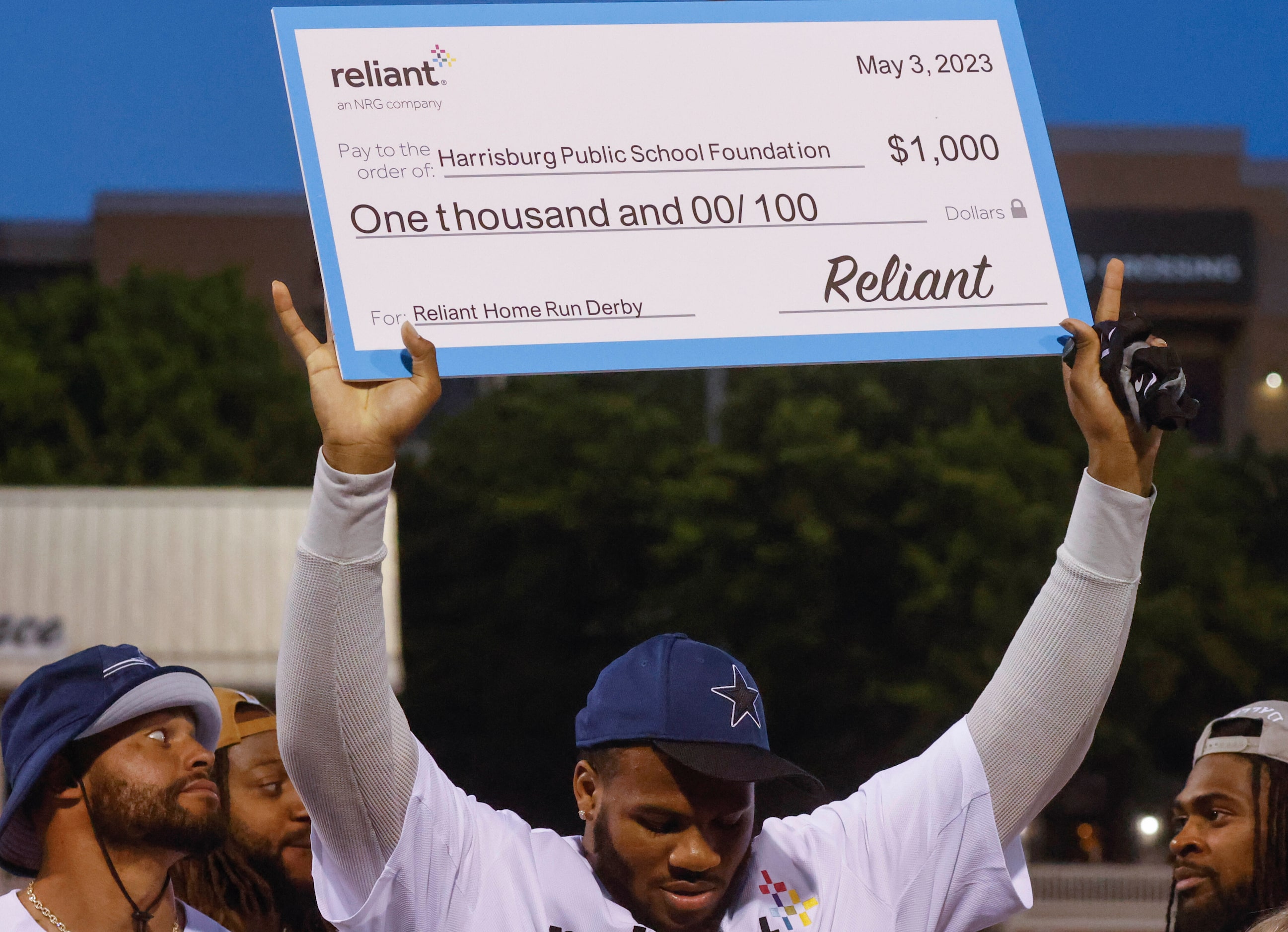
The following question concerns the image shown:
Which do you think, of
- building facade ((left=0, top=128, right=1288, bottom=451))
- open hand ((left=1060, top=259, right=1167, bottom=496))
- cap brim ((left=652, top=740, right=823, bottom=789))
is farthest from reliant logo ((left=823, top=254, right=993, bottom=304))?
building facade ((left=0, top=128, right=1288, bottom=451))

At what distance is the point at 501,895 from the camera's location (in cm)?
244

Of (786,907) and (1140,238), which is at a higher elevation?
(1140,238)

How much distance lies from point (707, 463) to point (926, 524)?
10.9ft

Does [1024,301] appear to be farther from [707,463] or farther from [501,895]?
[707,463]

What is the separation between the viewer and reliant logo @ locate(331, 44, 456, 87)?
269cm

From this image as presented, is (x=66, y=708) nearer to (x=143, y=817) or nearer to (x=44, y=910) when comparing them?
(x=143, y=817)

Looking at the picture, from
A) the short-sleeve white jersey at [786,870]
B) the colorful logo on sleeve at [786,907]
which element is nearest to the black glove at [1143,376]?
the short-sleeve white jersey at [786,870]

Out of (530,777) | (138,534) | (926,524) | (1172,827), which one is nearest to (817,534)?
(926,524)

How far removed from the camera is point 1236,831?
10.5ft

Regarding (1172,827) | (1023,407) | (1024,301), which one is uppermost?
(1023,407)

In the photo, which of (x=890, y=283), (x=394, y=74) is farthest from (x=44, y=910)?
(x=890, y=283)

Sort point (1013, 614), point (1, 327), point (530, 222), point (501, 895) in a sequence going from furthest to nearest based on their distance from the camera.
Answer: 1. point (1, 327)
2. point (1013, 614)
3. point (530, 222)
4. point (501, 895)

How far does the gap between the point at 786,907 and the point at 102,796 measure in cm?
→ 130

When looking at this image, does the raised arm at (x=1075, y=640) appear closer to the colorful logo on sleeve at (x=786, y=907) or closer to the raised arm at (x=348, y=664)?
the colorful logo on sleeve at (x=786, y=907)
